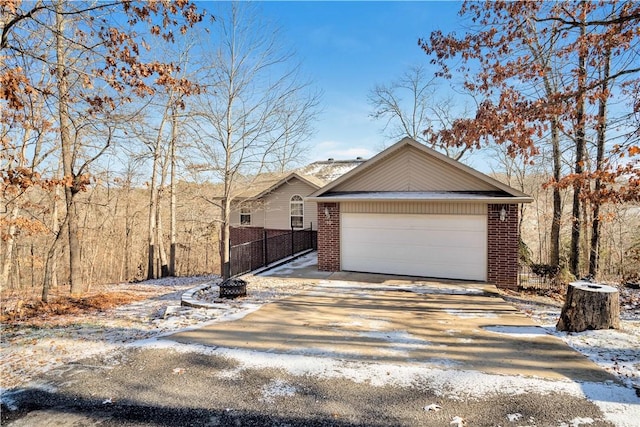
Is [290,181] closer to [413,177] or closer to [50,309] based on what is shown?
[413,177]

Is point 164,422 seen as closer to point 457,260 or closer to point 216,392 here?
point 216,392

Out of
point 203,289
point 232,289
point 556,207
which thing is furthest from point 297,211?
point 556,207

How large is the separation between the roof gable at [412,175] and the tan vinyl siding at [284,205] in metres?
6.90

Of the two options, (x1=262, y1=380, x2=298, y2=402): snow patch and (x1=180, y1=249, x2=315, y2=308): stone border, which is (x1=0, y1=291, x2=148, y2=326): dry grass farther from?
(x1=262, y1=380, x2=298, y2=402): snow patch

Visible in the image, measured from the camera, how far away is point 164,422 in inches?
132

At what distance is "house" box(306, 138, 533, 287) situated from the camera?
34.3 feet

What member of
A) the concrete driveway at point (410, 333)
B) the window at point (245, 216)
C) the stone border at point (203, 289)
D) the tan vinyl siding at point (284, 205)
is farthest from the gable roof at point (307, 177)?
the concrete driveway at point (410, 333)

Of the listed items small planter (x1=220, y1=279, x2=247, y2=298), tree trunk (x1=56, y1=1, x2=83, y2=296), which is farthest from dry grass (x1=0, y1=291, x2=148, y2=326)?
small planter (x1=220, y1=279, x2=247, y2=298)

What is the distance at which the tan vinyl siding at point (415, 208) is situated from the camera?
1064cm

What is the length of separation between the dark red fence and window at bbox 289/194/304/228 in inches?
75.4

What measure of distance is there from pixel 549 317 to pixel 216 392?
652 cm

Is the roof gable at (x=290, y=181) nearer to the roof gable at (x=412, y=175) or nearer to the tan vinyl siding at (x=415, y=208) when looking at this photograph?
the roof gable at (x=412, y=175)

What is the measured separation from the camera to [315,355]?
16.2ft

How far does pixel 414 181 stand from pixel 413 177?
0.13 meters
